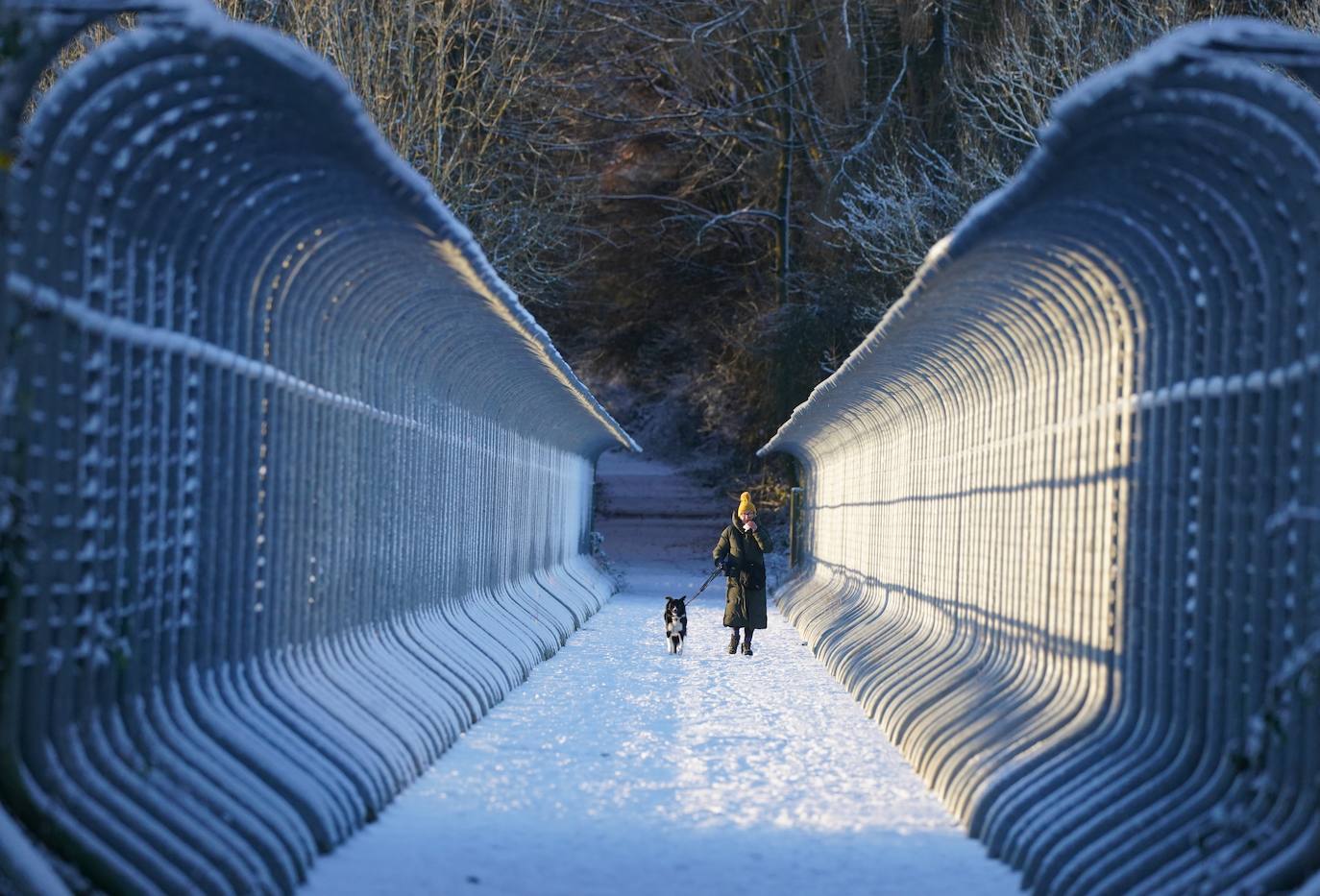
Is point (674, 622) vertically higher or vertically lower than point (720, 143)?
lower

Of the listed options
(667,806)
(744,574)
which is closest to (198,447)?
(667,806)

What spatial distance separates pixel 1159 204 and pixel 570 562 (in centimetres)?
2038


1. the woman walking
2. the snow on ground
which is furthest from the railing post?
the snow on ground

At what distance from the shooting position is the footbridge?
5773mm

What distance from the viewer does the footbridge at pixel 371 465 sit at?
18.9 feet

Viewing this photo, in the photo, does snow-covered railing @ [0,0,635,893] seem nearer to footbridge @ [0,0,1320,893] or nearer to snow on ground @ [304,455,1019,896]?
footbridge @ [0,0,1320,893]

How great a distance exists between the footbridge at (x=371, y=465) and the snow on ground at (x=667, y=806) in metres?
0.24

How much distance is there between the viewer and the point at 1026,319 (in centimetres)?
924

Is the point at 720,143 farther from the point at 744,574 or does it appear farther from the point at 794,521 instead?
the point at 744,574

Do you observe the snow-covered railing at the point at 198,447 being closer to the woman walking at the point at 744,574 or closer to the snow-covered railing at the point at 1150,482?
the snow-covered railing at the point at 1150,482

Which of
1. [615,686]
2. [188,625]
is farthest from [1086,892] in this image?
[615,686]

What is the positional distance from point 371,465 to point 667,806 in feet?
9.56

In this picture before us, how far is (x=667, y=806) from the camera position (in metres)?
8.77

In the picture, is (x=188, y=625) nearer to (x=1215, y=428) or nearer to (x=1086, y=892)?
(x=1086, y=892)
